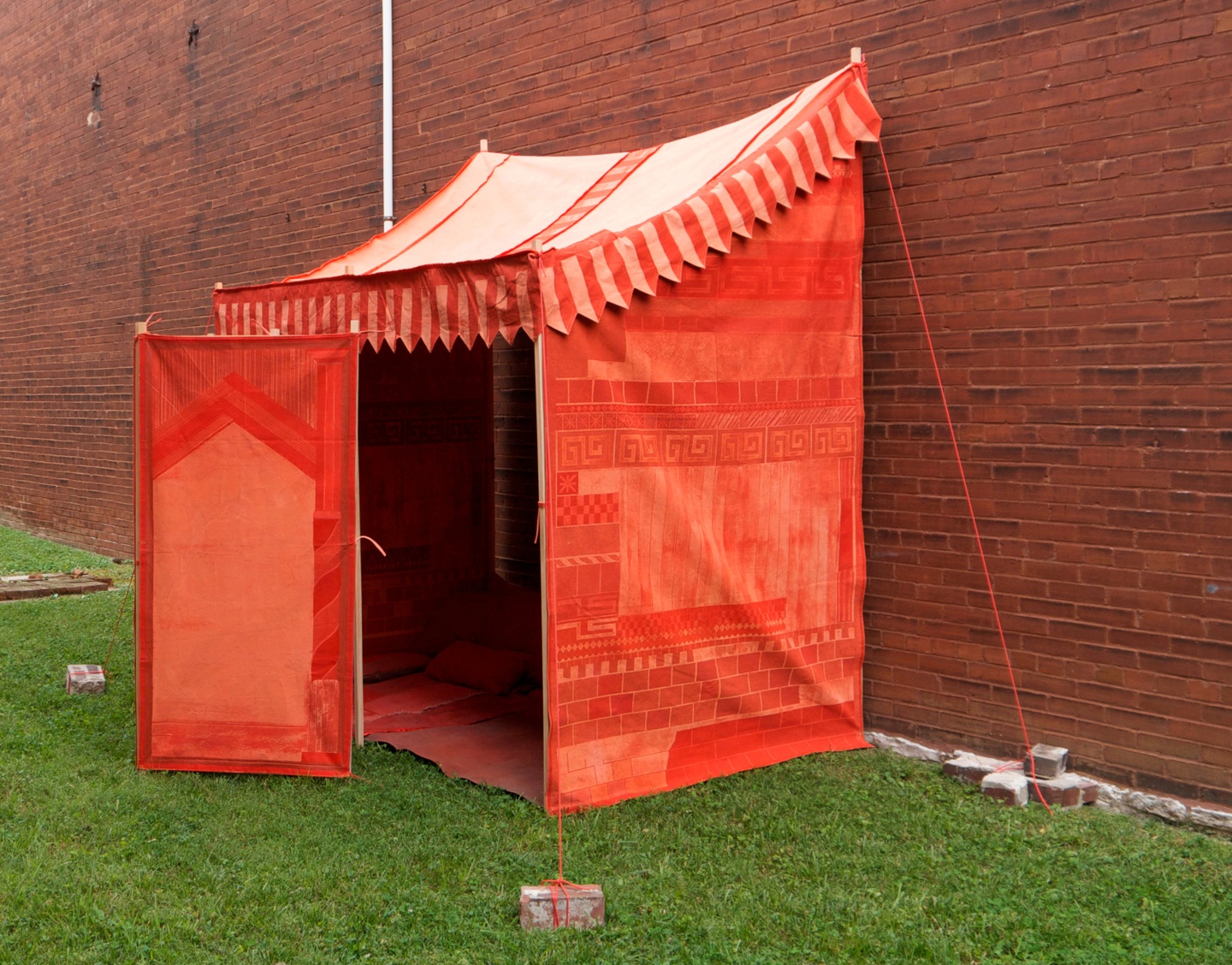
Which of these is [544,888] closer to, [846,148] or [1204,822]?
[1204,822]

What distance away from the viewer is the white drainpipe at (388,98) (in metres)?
9.15

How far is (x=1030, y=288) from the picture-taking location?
5473 mm

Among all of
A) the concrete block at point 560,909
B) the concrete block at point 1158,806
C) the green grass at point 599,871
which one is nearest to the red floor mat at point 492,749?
the green grass at point 599,871

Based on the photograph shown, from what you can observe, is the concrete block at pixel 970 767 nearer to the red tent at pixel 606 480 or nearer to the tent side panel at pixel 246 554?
the red tent at pixel 606 480

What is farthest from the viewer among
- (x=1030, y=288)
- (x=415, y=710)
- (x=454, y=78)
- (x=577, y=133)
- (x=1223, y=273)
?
(x=454, y=78)

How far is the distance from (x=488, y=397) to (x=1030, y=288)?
150 inches

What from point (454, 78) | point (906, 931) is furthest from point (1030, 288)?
point (454, 78)

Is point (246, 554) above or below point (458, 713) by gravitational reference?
above

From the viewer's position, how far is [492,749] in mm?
6004

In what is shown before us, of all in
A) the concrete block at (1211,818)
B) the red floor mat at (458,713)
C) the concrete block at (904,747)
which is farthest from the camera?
the red floor mat at (458,713)

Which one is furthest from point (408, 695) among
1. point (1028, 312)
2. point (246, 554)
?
point (1028, 312)

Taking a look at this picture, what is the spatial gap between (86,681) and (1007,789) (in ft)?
16.3

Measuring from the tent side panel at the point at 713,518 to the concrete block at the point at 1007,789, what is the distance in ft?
2.81

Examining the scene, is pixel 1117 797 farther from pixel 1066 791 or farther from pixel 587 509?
pixel 587 509
